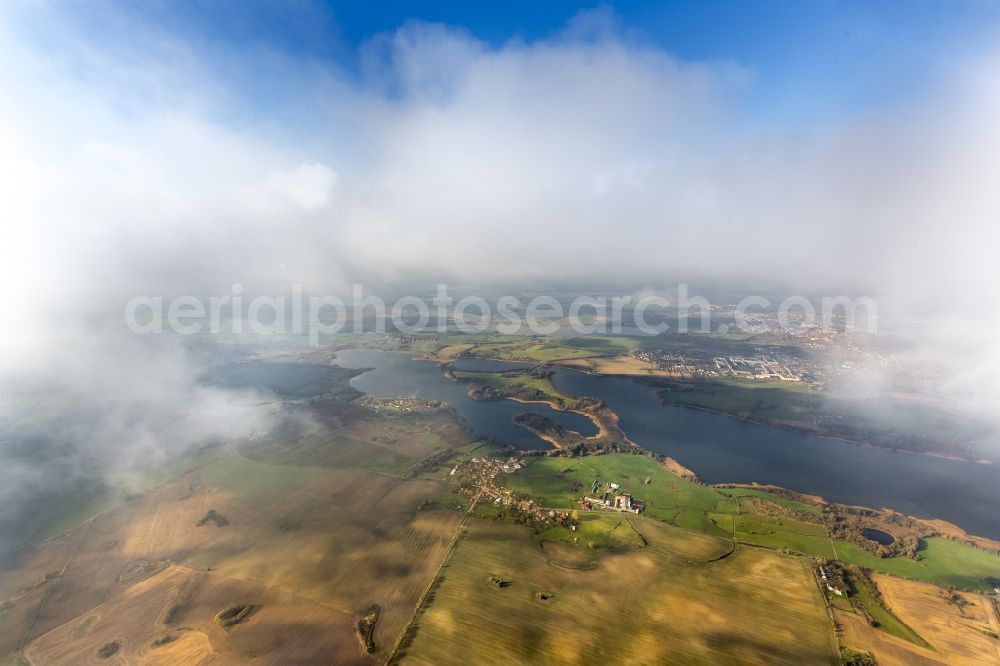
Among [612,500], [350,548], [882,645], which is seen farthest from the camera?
[612,500]

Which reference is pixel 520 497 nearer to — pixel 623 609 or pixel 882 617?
pixel 623 609

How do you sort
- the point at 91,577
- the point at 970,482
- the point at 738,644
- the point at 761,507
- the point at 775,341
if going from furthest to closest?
the point at 775,341, the point at 970,482, the point at 761,507, the point at 91,577, the point at 738,644

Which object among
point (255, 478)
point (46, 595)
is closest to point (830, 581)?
point (255, 478)

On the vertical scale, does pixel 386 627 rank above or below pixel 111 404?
below

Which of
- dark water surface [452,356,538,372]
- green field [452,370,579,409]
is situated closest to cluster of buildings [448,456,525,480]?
green field [452,370,579,409]

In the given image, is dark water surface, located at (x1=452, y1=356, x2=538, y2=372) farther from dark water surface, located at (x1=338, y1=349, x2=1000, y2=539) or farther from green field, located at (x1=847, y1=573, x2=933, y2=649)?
green field, located at (x1=847, y1=573, x2=933, y2=649)

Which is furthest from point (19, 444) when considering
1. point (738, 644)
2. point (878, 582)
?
point (878, 582)

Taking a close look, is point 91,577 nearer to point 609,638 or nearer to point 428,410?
point 609,638
